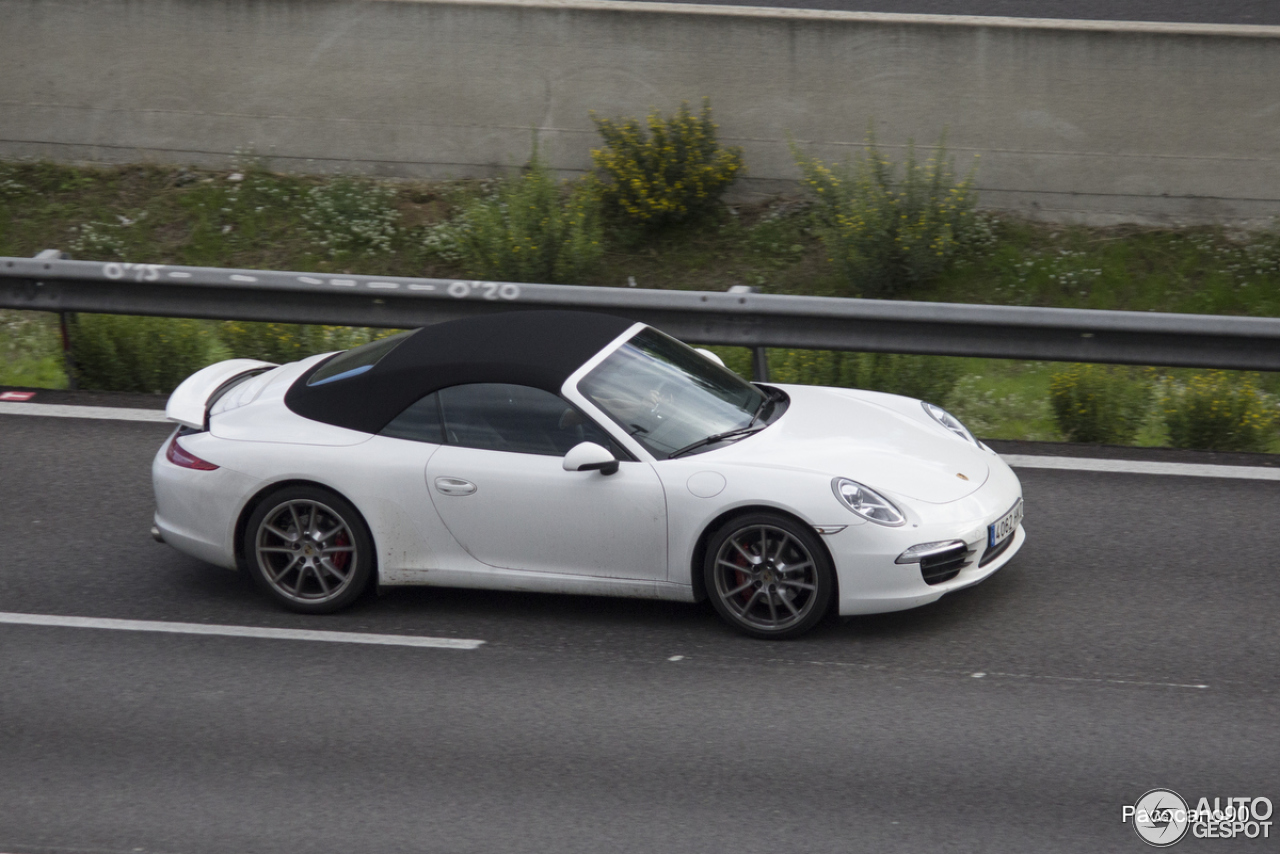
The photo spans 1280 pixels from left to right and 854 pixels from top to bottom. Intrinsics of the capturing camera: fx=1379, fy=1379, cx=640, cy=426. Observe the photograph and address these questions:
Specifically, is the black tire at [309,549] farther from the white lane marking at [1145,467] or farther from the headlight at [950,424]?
the white lane marking at [1145,467]

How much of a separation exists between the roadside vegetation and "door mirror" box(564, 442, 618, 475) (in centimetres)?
477

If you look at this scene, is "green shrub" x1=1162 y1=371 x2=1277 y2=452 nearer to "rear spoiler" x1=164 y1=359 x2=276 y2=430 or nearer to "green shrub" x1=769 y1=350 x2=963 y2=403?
"green shrub" x1=769 y1=350 x2=963 y2=403

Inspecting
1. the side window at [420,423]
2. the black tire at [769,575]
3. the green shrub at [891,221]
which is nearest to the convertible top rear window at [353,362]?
the side window at [420,423]

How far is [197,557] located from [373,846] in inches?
98.9

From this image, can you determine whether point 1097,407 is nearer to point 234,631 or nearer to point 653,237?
point 653,237

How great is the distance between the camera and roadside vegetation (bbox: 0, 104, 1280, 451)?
12344 mm

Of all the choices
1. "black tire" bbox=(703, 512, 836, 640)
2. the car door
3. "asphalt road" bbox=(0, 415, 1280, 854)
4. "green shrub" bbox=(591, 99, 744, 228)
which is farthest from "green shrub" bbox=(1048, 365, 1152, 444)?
"green shrub" bbox=(591, 99, 744, 228)

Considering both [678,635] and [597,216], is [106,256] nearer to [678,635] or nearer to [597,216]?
[597,216]

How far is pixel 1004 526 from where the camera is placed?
21.4 ft

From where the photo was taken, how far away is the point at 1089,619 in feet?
21.5

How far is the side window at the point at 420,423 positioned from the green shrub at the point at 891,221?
6627 mm

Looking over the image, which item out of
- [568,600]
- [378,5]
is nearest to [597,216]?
[378,5]

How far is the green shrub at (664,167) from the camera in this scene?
43.8ft

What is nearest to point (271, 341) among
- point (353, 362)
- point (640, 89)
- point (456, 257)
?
point (456, 257)
